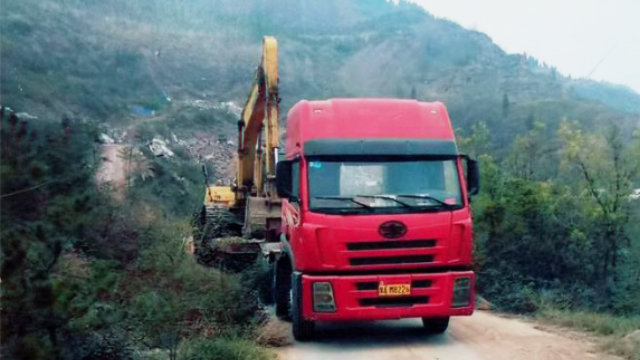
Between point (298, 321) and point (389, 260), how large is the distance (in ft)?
4.97

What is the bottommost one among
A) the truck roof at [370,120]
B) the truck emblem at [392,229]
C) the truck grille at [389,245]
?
the truck grille at [389,245]

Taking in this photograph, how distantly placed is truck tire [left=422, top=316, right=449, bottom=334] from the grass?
2.08 meters

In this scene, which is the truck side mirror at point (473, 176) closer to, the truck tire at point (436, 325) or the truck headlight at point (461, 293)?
the truck headlight at point (461, 293)

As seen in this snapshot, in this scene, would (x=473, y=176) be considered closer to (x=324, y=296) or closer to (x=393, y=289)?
(x=393, y=289)

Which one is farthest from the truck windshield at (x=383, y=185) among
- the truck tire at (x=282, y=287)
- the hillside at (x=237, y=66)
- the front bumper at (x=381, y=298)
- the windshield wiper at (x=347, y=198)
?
the hillside at (x=237, y=66)

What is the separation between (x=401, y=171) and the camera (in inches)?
355

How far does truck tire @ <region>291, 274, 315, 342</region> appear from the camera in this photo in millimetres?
8789

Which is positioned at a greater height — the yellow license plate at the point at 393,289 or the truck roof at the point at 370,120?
the truck roof at the point at 370,120

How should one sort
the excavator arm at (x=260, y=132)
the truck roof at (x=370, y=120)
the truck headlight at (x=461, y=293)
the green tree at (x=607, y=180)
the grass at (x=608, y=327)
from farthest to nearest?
the green tree at (x=607, y=180), the excavator arm at (x=260, y=132), the truck roof at (x=370, y=120), the truck headlight at (x=461, y=293), the grass at (x=608, y=327)

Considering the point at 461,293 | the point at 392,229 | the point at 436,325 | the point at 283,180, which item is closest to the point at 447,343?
the point at 436,325

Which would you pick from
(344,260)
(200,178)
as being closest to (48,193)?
(344,260)

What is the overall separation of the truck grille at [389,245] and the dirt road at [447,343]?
1364 millimetres

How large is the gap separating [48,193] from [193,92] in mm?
47739

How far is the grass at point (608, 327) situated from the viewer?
8.47 meters
